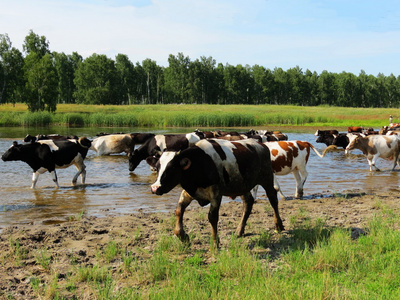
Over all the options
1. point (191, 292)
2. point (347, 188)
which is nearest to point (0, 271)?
point (191, 292)

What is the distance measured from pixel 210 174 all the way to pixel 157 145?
1215cm

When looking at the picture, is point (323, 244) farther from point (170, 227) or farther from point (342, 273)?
point (170, 227)

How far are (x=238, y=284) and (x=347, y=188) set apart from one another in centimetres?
1039

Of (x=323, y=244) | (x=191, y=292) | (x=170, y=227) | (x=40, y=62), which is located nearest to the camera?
(x=191, y=292)

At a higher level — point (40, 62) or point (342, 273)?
point (40, 62)

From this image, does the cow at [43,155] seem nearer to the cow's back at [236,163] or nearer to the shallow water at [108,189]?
the shallow water at [108,189]

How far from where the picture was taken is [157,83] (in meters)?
135

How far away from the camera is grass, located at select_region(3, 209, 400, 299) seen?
470 cm

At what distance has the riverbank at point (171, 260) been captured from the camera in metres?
4.86

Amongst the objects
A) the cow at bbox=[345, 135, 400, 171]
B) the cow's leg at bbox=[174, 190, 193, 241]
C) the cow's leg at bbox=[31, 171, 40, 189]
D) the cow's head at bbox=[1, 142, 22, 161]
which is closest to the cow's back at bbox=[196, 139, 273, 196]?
the cow's leg at bbox=[174, 190, 193, 241]

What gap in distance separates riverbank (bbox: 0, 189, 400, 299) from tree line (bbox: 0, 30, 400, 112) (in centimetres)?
7330

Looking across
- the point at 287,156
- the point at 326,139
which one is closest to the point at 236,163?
the point at 287,156

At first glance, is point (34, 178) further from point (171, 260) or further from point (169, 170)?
point (171, 260)

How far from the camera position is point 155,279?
5.38m
